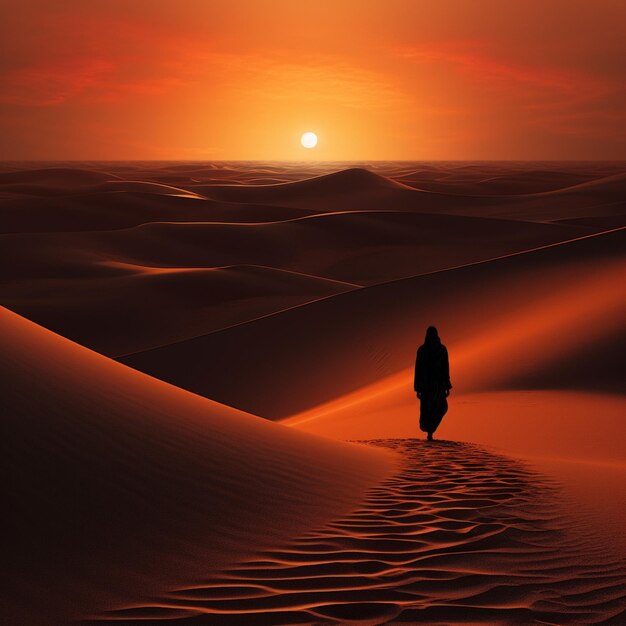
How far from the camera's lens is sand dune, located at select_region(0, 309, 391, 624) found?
3.68 meters

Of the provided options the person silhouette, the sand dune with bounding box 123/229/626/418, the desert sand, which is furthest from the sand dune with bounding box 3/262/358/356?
the person silhouette

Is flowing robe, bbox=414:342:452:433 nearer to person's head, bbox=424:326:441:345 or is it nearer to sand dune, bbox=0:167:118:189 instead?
person's head, bbox=424:326:441:345

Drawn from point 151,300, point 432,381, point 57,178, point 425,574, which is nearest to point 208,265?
point 151,300

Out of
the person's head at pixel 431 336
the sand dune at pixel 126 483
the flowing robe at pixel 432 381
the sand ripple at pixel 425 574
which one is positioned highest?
the person's head at pixel 431 336

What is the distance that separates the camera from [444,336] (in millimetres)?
17219

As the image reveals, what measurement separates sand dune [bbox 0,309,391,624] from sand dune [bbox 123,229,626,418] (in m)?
6.72

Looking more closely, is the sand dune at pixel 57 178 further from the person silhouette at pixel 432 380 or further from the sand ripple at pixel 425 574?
the sand ripple at pixel 425 574

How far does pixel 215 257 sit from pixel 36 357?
30.3 metres

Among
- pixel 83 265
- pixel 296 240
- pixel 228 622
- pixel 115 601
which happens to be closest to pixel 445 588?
pixel 228 622

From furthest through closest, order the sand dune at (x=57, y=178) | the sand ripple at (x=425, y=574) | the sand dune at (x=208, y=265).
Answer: the sand dune at (x=57, y=178) → the sand dune at (x=208, y=265) → the sand ripple at (x=425, y=574)

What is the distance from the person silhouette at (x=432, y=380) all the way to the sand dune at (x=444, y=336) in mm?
3856

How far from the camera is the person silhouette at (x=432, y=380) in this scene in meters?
8.26

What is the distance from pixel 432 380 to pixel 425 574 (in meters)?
4.62

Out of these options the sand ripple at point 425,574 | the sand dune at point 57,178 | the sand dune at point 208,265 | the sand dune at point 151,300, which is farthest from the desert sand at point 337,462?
the sand dune at point 57,178
